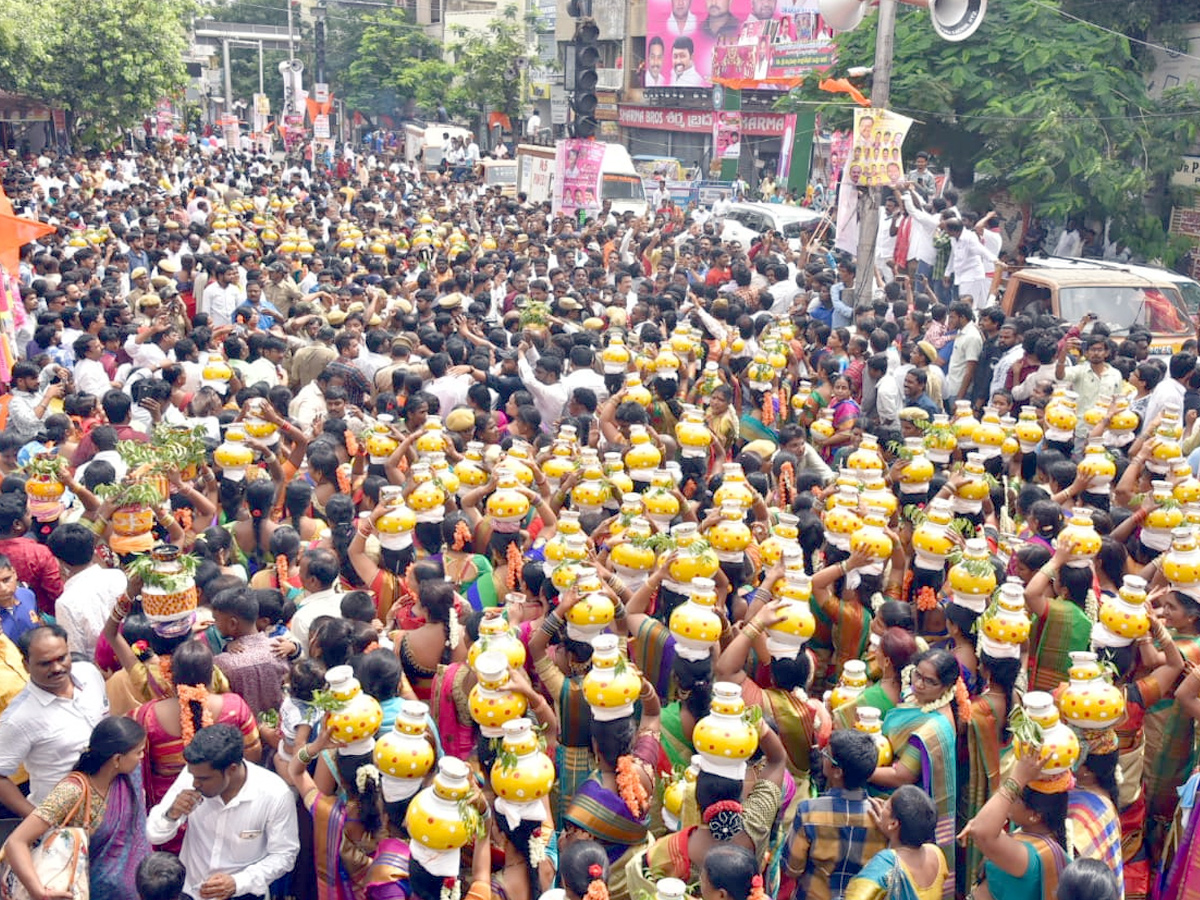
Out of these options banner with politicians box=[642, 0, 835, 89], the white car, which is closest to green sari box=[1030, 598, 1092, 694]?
the white car

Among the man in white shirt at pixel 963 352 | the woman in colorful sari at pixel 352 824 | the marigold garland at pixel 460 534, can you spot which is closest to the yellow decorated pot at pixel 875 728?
the woman in colorful sari at pixel 352 824

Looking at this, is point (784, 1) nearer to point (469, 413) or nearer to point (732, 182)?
point (732, 182)

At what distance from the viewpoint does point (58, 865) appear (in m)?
3.83

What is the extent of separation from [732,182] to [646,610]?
89.9ft

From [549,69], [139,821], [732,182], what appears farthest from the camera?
[549,69]

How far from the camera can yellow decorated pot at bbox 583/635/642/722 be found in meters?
4.16

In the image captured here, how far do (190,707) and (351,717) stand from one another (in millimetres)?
793

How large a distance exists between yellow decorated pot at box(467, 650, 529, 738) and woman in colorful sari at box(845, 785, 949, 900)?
1.28m

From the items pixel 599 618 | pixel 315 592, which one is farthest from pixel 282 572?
pixel 599 618

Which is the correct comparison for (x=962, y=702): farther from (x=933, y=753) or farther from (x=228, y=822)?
(x=228, y=822)

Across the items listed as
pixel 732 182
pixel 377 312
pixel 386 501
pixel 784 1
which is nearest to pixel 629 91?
pixel 784 1

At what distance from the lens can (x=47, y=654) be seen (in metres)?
4.38

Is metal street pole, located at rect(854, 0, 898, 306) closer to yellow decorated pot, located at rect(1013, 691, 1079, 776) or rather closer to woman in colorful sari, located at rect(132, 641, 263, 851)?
yellow decorated pot, located at rect(1013, 691, 1079, 776)

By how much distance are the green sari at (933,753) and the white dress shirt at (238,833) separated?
2.27 meters
